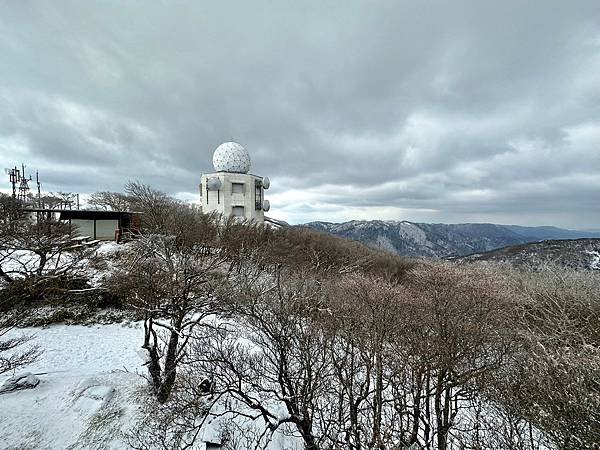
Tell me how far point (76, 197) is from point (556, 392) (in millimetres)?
57075

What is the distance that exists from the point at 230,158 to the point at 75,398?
27.2 metres

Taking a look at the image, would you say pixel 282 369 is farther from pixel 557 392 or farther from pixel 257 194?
pixel 257 194

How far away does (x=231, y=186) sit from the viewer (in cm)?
3288

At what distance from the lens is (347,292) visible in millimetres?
12969

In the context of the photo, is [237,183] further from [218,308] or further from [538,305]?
[538,305]

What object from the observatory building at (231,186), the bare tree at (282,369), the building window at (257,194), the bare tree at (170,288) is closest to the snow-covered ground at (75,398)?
the bare tree at (170,288)

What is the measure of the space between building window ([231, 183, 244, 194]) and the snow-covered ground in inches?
836

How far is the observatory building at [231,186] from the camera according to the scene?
32.4 m

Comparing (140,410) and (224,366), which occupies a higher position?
(224,366)

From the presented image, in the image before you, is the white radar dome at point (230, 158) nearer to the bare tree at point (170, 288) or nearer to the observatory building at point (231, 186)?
the observatory building at point (231, 186)

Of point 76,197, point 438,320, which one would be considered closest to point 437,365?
point 438,320

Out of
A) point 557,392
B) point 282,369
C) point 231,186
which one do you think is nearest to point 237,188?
point 231,186

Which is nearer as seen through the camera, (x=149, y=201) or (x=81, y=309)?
(x=81, y=309)

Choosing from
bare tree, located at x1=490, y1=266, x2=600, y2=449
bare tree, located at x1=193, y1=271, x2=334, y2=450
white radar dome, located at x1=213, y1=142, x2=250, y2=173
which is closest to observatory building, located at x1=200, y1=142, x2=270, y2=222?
white radar dome, located at x1=213, y1=142, x2=250, y2=173
